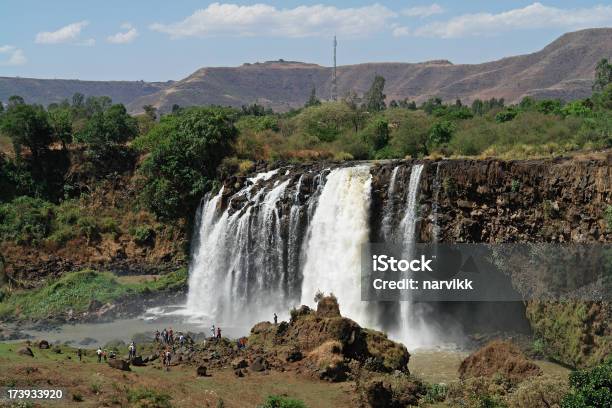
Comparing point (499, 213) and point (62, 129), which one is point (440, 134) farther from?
point (62, 129)

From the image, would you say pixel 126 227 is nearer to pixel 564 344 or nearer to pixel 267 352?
pixel 267 352

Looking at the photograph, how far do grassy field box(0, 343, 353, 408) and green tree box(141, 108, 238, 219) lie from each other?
61.5 ft

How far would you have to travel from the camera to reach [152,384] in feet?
72.3

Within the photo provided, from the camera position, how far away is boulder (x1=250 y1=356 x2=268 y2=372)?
82.4 feet

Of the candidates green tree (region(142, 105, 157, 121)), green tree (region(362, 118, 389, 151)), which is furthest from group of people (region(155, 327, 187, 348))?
green tree (region(142, 105, 157, 121))

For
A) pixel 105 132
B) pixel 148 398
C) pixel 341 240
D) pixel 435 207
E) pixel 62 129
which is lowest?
pixel 148 398

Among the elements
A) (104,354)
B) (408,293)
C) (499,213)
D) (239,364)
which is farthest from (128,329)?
(499,213)

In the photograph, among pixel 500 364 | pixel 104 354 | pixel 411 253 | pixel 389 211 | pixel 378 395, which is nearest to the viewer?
pixel 378 395

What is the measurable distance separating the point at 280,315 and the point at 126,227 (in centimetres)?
1875

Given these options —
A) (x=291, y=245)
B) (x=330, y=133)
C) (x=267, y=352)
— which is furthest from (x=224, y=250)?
(x=330, y=133)

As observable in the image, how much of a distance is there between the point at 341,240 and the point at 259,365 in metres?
9.65

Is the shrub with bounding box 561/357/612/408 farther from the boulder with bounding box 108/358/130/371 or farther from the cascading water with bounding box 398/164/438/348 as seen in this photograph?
the boulder with bounding box 108/358/130/371

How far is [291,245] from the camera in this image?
34969mm

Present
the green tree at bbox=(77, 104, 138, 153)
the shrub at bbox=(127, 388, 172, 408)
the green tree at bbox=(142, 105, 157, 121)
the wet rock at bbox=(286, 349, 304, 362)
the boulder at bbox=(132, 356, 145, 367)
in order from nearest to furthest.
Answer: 1. the shrub at bbox=(127, 388, 172, 408)
2. the wet rock at bbox=(286, 349, 304, 362)
3. the boulder at bbox=(132, 356, 145, 367)
4. the green tree at bbox=(77, 104, 138, 153)
5. the green tree at bbox=(142, 105, 157, 121)
